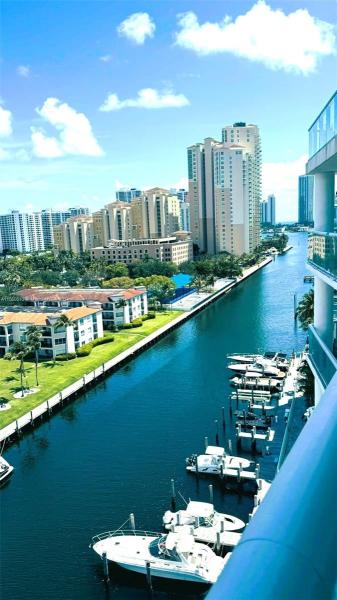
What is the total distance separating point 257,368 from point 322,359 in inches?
967

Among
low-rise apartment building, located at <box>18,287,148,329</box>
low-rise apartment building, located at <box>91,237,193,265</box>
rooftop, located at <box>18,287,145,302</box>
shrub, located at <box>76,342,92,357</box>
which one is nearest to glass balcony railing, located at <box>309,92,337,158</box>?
shrub, located at <box>76,342,92,357</box>

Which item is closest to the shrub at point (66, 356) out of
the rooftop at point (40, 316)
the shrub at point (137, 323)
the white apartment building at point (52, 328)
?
the white apartment building at point (52, 328)

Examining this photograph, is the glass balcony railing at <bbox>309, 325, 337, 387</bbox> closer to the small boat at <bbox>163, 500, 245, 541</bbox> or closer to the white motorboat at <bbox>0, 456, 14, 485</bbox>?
the small boat at <bbox>163, 500, 245, 541</bbox>

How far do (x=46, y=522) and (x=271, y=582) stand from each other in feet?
67.0

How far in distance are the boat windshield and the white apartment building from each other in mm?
25156

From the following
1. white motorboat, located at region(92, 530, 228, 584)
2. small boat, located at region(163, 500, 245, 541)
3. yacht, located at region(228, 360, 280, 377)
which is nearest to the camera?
white motorboat, located at region(92, 530, 228, 584)

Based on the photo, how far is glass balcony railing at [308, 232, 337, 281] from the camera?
9.05 m

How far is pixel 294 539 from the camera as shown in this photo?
5.60 feet

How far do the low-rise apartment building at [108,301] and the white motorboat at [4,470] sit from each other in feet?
92.5

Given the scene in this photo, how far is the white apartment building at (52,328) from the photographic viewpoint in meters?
41.5

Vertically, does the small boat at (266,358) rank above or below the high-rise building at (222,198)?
below

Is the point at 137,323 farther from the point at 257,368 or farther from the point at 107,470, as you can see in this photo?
the point at 107,470

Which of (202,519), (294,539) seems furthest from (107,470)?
(294,539)

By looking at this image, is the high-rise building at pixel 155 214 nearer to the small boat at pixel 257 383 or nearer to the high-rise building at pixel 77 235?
the high-rise building at pixel 77 235
